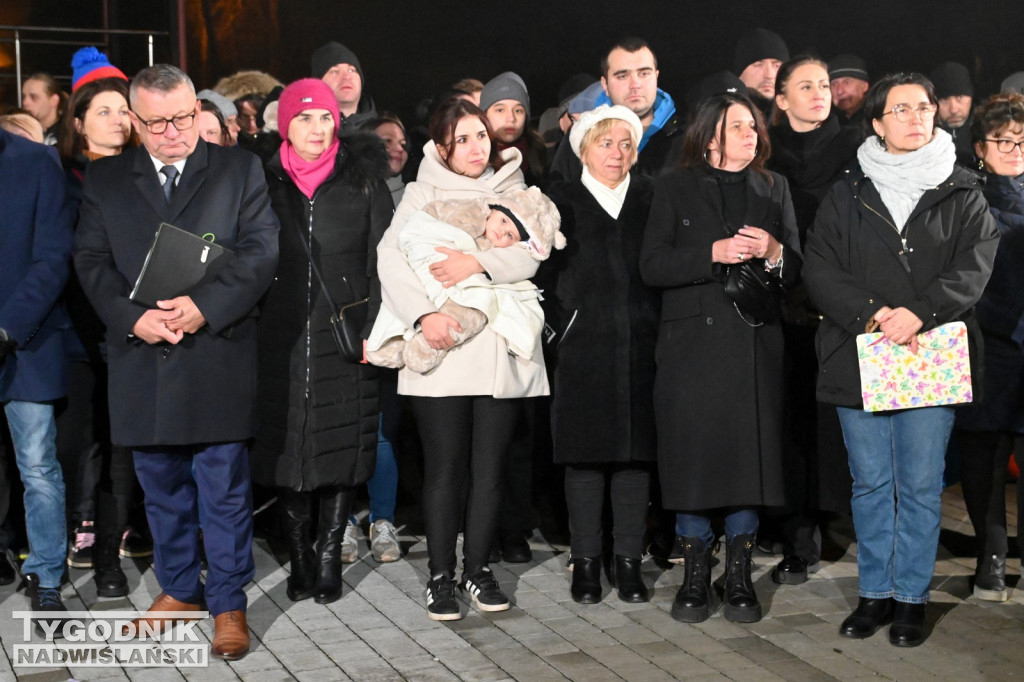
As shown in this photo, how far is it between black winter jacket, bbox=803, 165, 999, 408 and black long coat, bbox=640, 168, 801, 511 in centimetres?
27

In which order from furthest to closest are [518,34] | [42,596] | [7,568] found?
[518,34]
[7,568]
[42,596]

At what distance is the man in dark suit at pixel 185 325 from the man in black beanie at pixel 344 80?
225cm

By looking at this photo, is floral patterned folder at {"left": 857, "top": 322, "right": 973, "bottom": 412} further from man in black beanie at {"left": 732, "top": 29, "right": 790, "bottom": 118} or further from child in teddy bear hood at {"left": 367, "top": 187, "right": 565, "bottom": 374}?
man in black beanie at {"left": 732, "top": 29, "right": 790, "bottom": 118}

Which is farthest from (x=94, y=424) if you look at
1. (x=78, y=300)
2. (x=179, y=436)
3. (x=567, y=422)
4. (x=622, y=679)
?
(x=622, y=679)

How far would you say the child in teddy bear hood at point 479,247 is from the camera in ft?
16.9

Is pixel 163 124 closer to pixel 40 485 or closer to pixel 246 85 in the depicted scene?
pixel 40 485

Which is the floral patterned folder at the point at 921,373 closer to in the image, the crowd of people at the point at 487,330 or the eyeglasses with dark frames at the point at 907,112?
the crowd of people at the point at 487,330

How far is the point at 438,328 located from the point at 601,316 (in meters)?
0.71

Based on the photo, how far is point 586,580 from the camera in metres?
5.50

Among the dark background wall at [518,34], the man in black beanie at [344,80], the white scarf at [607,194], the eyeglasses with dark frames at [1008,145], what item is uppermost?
the dark background wall at [518,34]

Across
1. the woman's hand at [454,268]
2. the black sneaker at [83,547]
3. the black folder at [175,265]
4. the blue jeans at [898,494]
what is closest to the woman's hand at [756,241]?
the blue jeans at [898,494]

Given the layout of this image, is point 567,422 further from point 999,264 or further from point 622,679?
point 999,264

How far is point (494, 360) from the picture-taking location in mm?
5199

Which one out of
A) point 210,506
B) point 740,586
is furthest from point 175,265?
point 740,586
